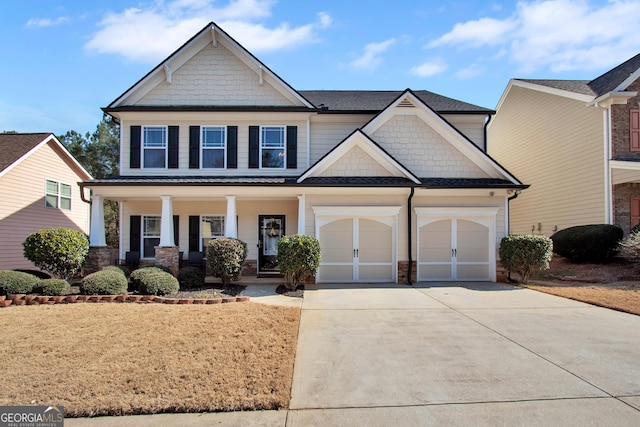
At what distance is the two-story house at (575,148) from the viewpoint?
15180 millimetres

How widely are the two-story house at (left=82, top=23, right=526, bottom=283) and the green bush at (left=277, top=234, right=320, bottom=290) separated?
58.4 inches

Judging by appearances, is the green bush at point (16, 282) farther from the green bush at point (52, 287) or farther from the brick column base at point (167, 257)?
the brick column base at point (167, 257)

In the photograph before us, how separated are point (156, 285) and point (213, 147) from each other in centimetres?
615

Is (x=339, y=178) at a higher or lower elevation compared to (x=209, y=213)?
higher

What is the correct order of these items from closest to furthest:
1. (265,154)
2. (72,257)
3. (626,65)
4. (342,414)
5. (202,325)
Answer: (342,414), (202,325), (72,257), (265,154), (626,65)

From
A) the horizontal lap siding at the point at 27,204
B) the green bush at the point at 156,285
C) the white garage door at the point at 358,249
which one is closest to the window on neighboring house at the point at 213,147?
the white garage door at the point at 358,249

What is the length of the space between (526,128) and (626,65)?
15.7 feet

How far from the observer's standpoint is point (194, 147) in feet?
47.2

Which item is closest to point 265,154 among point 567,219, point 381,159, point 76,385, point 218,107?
point 218,107

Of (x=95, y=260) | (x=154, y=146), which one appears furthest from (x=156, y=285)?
(x=154, y=146)

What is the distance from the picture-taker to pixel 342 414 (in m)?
4.14

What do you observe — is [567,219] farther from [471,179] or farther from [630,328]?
[630,328]

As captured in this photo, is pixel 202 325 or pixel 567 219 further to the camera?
pixel 567 219

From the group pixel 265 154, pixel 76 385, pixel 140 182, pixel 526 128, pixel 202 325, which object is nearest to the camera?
pixel 76 385
